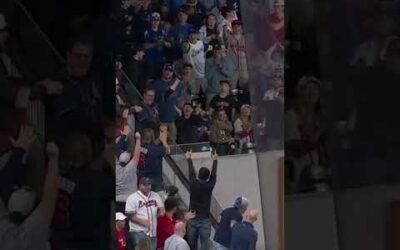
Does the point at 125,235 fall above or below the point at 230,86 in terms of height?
below

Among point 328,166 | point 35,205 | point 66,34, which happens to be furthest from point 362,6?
point 35,205

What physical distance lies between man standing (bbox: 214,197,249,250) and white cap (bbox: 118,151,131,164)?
417 mm

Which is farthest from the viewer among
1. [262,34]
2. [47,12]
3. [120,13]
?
[262,34]

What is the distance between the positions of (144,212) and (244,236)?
1.30ft

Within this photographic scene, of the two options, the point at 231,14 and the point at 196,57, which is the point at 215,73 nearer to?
the point at 196,57

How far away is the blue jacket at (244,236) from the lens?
295 cm

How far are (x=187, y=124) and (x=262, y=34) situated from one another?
447mm

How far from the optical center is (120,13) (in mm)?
2250

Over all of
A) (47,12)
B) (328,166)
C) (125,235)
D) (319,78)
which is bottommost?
(125,235)

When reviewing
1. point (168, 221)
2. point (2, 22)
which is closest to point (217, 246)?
point (168, 221)

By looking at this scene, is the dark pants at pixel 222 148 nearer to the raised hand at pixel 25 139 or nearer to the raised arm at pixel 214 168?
the raised arm at pixel 214 168

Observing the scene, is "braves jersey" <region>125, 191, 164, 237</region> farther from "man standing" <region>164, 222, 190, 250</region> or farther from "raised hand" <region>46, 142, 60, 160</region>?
"raised hand" <region>46, 142, 60, 160</region>

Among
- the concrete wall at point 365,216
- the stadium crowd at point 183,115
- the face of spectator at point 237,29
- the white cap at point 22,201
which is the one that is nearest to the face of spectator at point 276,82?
the stadium crowd at point 183,115

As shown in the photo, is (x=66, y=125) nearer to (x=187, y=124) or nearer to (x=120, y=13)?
(x=120, y=13)
